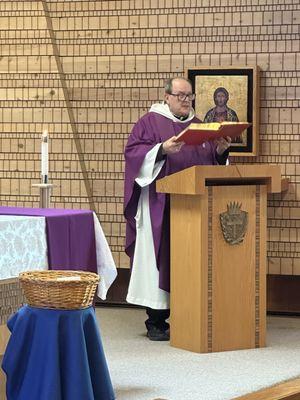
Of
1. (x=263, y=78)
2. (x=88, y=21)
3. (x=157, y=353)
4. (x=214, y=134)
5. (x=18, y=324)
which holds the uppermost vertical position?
(x=88, y=21)

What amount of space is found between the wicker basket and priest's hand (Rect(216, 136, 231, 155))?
9.57 feet

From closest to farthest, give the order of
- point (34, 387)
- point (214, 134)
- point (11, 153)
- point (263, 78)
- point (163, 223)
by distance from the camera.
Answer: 1. point (34, 387)
2. point (214, 134)
3. point (163, 223)
4. point (263, 78)
5. point (11, 153)

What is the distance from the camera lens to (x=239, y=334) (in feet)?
24.0

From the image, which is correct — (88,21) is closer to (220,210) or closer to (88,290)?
(220,210)

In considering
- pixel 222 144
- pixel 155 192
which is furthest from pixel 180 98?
pixel 155 192

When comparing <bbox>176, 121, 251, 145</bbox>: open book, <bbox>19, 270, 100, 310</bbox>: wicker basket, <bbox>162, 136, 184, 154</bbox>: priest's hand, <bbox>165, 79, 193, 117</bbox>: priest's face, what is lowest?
<bbox>19, 270, 100, 310</bbox>: wicker basket

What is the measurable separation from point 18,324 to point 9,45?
16.6 feet

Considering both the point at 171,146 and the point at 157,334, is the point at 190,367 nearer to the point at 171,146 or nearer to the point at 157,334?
the point at 157,334

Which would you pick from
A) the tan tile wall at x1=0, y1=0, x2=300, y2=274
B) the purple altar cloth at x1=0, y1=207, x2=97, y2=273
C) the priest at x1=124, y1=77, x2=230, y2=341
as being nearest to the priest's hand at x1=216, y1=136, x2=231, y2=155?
the priest at x1=124, y1=77, x2=230, y2=341

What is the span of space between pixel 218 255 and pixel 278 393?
1800 mm

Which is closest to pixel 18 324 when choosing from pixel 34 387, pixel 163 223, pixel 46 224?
pixel 34 387

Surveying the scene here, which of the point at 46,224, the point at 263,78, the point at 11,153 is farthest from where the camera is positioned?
the point at 11,153

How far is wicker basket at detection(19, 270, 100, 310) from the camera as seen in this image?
180 inches

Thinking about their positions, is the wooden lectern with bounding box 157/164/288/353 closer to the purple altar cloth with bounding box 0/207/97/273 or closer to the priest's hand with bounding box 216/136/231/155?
the priest's hand with bounding box 216/136/231/155
